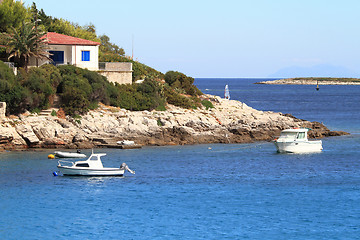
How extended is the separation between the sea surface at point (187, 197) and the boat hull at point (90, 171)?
0.45 metres

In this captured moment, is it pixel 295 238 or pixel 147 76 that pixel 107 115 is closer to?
pixel 147 76

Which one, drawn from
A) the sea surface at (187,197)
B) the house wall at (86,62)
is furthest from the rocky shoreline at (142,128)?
the house wall at (86,62)

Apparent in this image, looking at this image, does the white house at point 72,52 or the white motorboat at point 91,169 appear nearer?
the white motorboat at point 91,169

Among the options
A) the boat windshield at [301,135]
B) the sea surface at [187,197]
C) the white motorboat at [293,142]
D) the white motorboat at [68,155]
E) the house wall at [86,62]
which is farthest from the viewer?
the house wall at [86,62]

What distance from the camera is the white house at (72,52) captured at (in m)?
70.0

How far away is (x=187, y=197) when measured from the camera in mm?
40000

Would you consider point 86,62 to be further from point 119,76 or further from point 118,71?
point 119,76

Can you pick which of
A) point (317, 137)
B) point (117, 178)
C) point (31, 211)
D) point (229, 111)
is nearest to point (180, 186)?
point (117, 178)

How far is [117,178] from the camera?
4550 cm

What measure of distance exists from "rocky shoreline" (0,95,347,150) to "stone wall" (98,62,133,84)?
6.69m

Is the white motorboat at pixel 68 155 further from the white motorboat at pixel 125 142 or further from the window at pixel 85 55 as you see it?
the window at pixel 85 55

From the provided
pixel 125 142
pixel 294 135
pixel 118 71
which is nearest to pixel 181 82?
pixel 118 71

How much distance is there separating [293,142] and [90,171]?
73.3ft

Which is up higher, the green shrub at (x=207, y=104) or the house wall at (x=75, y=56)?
the house wall at (x=75, y=56)
